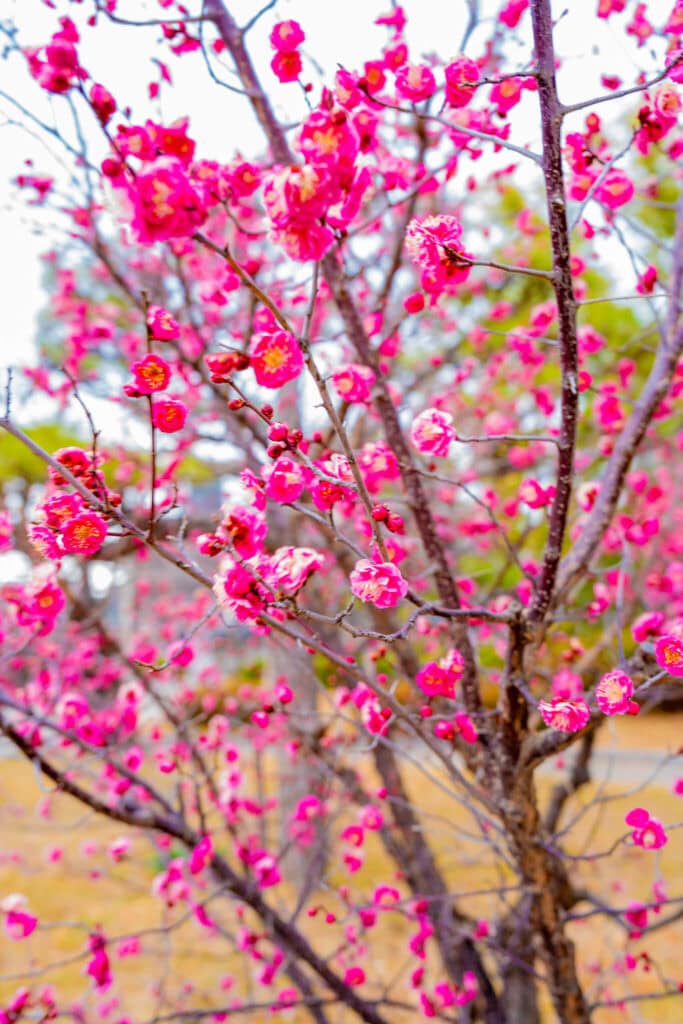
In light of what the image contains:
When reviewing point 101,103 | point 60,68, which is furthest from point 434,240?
point 60,68

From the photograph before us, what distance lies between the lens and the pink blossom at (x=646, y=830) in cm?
151

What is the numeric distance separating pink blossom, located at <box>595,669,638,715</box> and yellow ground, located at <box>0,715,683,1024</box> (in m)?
1.61

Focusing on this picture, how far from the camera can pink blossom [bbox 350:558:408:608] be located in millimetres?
1010

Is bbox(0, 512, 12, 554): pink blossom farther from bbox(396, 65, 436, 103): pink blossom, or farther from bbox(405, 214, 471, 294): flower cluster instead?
bbox(396, 65, 436, 103): pink blossom

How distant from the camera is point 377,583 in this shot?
1013 millimetres

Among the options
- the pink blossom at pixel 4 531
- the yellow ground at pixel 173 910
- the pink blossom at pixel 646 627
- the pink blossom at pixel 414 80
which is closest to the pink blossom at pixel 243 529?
the pink blossom at pixel 4 531

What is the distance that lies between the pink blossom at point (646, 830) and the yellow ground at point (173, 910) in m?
1.14

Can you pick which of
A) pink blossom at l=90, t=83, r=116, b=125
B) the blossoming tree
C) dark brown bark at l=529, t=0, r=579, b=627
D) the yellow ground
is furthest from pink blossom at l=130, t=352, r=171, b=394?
the yellow ground

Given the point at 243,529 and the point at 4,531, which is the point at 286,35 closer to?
the point at 243,529

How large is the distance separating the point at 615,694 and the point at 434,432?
55 centimetres

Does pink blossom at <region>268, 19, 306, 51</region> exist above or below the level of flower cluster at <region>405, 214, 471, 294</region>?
above

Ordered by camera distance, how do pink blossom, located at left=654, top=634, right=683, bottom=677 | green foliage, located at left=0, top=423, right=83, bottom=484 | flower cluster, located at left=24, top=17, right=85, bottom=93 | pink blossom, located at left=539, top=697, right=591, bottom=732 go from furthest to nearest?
green foliage, located at left=0, top=423, right=83, bottom=484 < flower cluster, located at left=24, top=17, right=85, bottom=93 < pink blossom, located at left=539, top=697, right=591, bottom=732 < pink blossom, located at left=654, top=634, right=683, bottom=677

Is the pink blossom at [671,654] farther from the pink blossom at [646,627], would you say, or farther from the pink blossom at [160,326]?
the pink blossom at [160,326]

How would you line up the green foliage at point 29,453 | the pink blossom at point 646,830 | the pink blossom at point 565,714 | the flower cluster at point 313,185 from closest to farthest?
the flower cluster at point 313,185 → the pink blossom at point 565,714 → the pink blossom at point 646,830 → the green foliage at point 29,453
